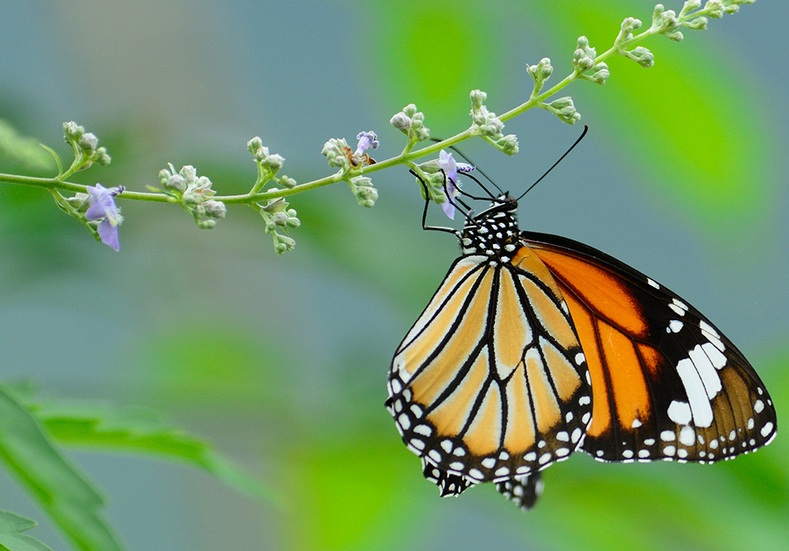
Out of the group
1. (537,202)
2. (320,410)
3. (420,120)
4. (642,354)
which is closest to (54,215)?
(320,410)

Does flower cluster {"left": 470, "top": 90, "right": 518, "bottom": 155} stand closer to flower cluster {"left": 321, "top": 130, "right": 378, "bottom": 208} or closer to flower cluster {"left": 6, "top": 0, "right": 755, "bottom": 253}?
flower cluster {"left": 6, "top": 0, "right": 755, "bottom": 253}

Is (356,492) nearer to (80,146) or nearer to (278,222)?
(278,222)

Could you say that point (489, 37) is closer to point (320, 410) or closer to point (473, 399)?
point (473, 399)

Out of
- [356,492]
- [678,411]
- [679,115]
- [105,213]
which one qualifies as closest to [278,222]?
[105,213]

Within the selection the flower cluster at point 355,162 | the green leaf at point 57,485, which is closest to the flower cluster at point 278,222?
the flower cluster at point 355,162

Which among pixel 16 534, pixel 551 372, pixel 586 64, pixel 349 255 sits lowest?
pixel 16 534

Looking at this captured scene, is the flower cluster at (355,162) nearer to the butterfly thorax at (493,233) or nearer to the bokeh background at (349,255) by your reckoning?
the bokeh background at (349,255)
